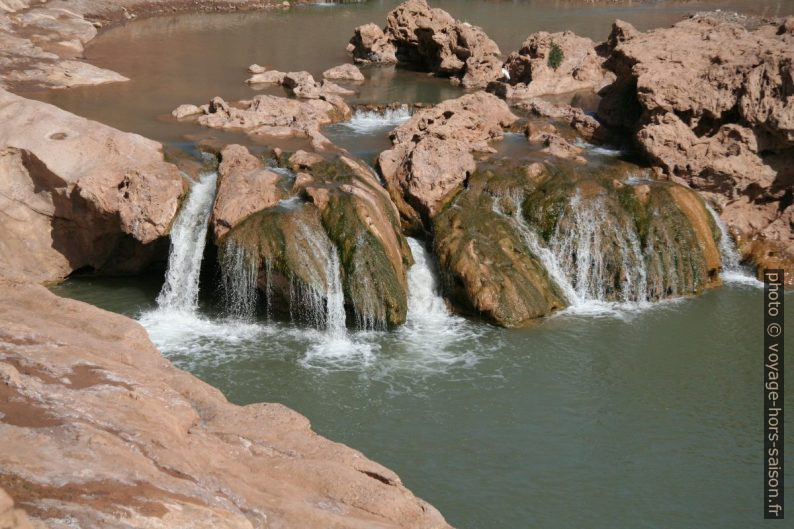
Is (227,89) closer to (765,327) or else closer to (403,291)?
(403,291)

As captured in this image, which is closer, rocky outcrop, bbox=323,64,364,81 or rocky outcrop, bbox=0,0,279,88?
rocky outcrop, bbox=0,0,279,88

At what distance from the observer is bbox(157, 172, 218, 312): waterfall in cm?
1744

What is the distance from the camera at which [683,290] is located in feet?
61.4

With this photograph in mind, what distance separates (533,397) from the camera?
Answer: 14.7 meters

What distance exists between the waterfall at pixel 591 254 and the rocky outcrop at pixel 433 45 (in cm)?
1262

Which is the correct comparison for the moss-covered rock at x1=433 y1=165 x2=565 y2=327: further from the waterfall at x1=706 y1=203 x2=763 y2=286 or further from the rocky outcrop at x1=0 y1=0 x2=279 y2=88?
the rocky outcrop at x1=0 y1=0 x2=279 y2=88

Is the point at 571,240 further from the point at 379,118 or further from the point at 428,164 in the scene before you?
the point at 379,118

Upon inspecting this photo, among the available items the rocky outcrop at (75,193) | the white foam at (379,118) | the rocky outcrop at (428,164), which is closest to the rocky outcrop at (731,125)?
the rocky outcrop at (428,164)

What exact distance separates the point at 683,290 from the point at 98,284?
12.9 metres

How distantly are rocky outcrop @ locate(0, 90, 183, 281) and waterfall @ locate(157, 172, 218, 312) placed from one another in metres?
0.34

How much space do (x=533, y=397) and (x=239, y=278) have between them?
6.19m

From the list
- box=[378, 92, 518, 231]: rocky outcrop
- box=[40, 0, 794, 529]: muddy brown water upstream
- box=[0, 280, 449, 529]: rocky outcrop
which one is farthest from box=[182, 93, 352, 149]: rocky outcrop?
box=[0, 280, 449, 529]: rocky outcrop

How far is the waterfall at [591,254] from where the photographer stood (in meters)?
18.5

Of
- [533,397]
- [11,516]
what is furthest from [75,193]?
[11,516]
